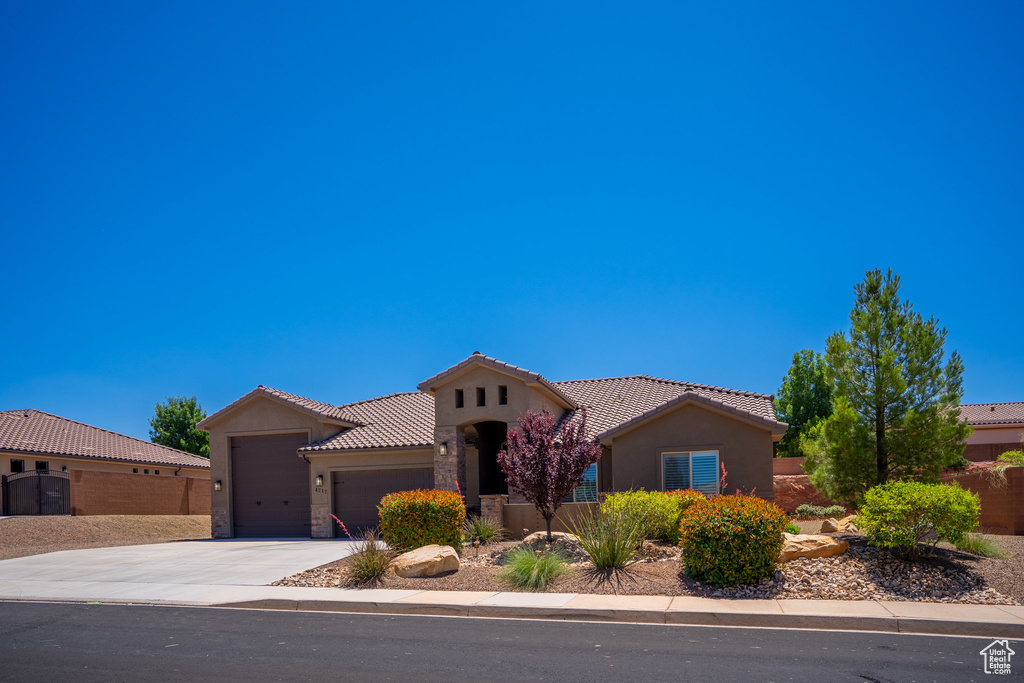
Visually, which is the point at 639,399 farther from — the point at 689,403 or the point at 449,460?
the point at 449,460

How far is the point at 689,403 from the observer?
68.2 ft

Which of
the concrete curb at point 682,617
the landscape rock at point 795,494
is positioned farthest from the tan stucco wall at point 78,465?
the landscape rock at point 795,494

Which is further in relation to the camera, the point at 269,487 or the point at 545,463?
the point at 269,487

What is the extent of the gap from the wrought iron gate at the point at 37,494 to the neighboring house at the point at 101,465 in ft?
0.39

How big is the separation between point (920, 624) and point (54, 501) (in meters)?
29.6

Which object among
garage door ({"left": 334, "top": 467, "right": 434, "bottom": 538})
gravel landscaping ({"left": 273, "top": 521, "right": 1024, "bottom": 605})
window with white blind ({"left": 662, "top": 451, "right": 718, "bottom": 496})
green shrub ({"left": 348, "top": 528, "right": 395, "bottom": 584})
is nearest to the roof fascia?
window with white blind ({"left": 662, "top": 451, "right": 718, "bottom": 496})

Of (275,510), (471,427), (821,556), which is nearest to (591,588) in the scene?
(821,556)

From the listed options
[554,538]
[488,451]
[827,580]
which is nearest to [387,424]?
[488,451]

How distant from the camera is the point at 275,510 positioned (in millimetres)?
26719

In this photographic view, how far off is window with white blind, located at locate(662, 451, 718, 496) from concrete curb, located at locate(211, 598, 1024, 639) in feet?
33.5

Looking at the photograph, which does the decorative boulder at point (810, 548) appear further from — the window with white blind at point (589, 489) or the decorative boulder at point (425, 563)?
the window with white blind at point (589, 489)

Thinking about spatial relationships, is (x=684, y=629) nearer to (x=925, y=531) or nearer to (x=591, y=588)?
(x=591, y=588)

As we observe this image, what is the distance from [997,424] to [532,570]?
35818mm

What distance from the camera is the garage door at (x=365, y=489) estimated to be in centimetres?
2492
